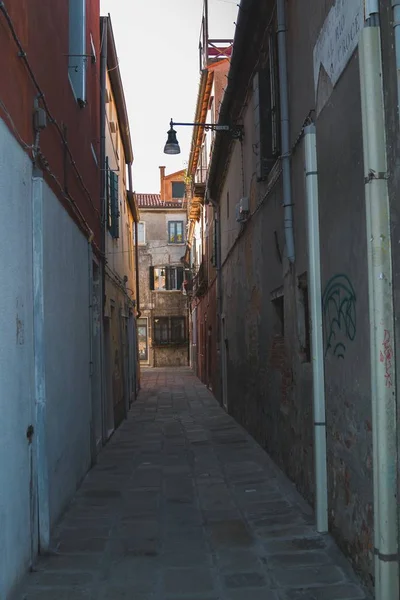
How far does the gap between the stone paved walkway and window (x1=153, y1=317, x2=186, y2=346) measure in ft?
87.9

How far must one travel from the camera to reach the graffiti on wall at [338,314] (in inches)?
168

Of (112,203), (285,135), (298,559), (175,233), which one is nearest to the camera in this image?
(298,559)

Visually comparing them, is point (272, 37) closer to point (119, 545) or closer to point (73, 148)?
point (73, 148)

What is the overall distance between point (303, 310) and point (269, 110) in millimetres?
2791

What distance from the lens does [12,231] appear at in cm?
398

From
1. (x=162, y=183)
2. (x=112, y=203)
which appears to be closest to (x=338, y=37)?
(x=112, y=203)

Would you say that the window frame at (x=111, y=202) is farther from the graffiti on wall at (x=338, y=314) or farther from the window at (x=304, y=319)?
the graffiti on wall at (x=338, y=314)

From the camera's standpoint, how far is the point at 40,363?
182 inches

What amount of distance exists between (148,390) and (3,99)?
694 inches

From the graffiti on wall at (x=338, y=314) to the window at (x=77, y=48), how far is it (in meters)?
4.29

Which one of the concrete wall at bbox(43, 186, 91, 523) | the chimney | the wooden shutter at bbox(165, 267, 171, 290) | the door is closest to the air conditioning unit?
the concrete wall at bbox(43, 186, 91, 523)

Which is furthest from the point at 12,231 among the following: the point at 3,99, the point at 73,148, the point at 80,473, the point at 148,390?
the point at 148,390

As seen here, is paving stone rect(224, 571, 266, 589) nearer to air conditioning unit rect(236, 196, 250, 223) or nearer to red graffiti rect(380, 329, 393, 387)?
red graffiti rect(380, 329, 393, 387)

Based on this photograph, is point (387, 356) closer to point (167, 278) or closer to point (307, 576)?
point (307, 576)
